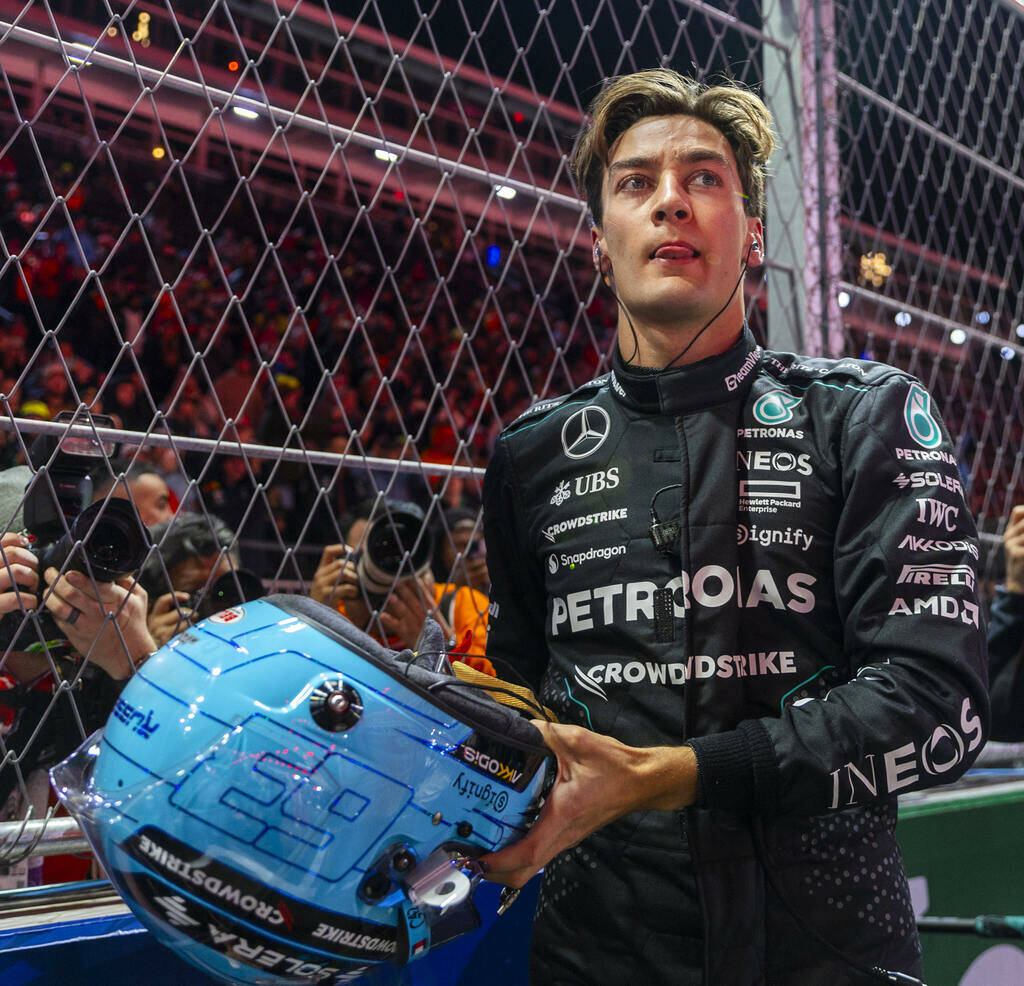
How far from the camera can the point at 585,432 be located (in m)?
1.34

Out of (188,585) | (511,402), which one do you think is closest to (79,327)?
(511,402)

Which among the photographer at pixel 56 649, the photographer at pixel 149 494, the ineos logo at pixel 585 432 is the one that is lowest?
the photographer at pixel 56 649

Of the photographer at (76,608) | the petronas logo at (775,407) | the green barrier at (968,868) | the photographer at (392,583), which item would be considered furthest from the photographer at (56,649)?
the green barrier at (968,868)

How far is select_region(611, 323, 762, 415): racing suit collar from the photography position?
125 centimetres

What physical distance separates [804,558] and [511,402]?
558cm

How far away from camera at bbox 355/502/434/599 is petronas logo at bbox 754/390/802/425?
0.69 metres

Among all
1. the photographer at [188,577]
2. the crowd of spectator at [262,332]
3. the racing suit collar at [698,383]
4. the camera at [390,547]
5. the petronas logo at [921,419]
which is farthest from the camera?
the crowd of spectator at [262,332]

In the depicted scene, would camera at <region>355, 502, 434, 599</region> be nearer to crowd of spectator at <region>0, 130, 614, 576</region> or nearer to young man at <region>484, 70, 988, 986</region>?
young man at <region>484, 70, 988, 986</region>

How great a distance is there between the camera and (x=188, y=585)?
170 centimetres

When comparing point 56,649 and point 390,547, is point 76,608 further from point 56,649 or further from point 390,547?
point 390,547

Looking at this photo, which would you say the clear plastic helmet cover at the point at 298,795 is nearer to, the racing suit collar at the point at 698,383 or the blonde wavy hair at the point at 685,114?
the racing suit collar at the point at 698,383

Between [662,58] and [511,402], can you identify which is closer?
[662,58]

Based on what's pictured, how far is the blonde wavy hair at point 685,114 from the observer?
138 cm

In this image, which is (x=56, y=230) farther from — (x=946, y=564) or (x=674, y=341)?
(x=946, y=564)
